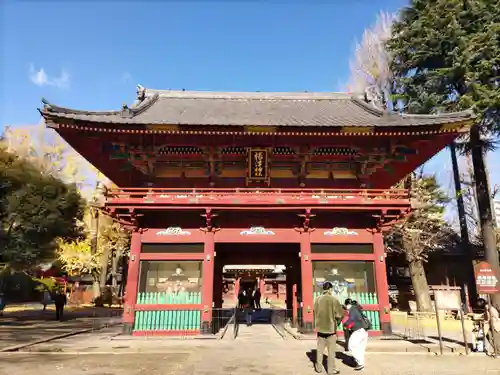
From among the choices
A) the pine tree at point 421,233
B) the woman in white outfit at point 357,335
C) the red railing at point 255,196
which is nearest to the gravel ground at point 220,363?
the woman in white outfit at point 357,335

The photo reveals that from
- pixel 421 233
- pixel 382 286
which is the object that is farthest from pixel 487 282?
pixel 421 233

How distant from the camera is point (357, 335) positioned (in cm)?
885

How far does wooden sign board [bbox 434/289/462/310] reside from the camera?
399 inches

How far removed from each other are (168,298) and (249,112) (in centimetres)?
1063

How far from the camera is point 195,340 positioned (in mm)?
12867

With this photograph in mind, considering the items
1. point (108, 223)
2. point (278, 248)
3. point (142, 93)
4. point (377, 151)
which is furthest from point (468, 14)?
point (108, 223)

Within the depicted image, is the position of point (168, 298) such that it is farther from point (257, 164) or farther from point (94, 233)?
point (94, 233)

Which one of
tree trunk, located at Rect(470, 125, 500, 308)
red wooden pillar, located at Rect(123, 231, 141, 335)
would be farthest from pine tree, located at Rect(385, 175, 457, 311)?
red wooden pillar, located at Rect(123, 231, 141, 335)

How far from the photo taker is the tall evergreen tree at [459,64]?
19.1 metres

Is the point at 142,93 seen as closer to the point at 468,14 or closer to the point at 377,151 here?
the point at 377,151

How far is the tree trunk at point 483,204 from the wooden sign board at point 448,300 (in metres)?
10.9

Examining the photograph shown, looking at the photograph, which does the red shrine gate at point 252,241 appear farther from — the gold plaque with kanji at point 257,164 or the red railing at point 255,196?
the gold plaque with kanji at point 257,164

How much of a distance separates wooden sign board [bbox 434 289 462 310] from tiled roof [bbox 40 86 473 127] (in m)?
6.94

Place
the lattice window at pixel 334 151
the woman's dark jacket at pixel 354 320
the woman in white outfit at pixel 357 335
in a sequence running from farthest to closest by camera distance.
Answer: the lattice window at pixel 334 151
the woman's dark jacket at pixel 354 320
the woman in white outfit at pixel 357 335
